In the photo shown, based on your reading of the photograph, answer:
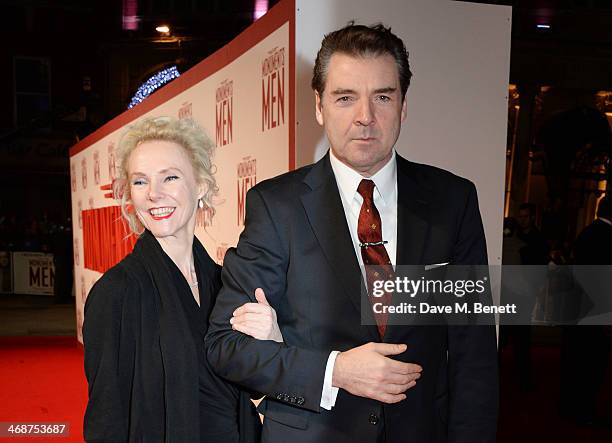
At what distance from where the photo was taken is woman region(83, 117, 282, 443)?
1.72m

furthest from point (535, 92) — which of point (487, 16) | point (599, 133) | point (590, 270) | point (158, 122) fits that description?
point (158, 122)

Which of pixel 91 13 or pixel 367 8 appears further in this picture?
pixel 91 13

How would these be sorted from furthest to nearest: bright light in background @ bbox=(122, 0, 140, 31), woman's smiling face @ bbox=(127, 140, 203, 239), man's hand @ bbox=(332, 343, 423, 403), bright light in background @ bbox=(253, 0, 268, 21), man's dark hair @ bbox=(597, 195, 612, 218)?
bright light in background @ bbox=(122, 0, 140, 31), bright light in background @ bbox=(253, 0, 268, 21), man's dark hair @ bbox=(597, 195, 612, 218), woman's smiling face @ bbox=(127, 140, 203, 239), man's hand @ bbox=(332, 343, 423, 403)

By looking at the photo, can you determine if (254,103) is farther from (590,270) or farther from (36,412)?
(36,412)

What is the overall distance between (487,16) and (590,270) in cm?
256

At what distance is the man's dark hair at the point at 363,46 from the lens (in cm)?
156

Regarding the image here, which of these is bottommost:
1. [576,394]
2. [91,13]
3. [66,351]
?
[66,351]

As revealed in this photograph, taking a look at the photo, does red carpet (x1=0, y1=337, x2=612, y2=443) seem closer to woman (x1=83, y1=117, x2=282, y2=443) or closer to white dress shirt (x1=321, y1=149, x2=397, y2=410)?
woman (x1=83, y1=117, x2=282, y2=443)

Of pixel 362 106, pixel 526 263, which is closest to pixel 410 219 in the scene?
pixel 362 106

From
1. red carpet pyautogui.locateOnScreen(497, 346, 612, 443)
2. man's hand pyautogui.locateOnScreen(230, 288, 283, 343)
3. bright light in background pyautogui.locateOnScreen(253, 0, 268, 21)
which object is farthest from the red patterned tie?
bright light in background pyautogui.locateOnScreen(253, 0, 268, 21)

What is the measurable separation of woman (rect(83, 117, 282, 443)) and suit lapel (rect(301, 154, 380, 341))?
0.20 m

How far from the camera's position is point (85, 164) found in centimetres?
696

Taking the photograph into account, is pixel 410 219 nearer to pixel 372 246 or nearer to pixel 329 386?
pixel 372 246

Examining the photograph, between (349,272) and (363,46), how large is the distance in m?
0.54
